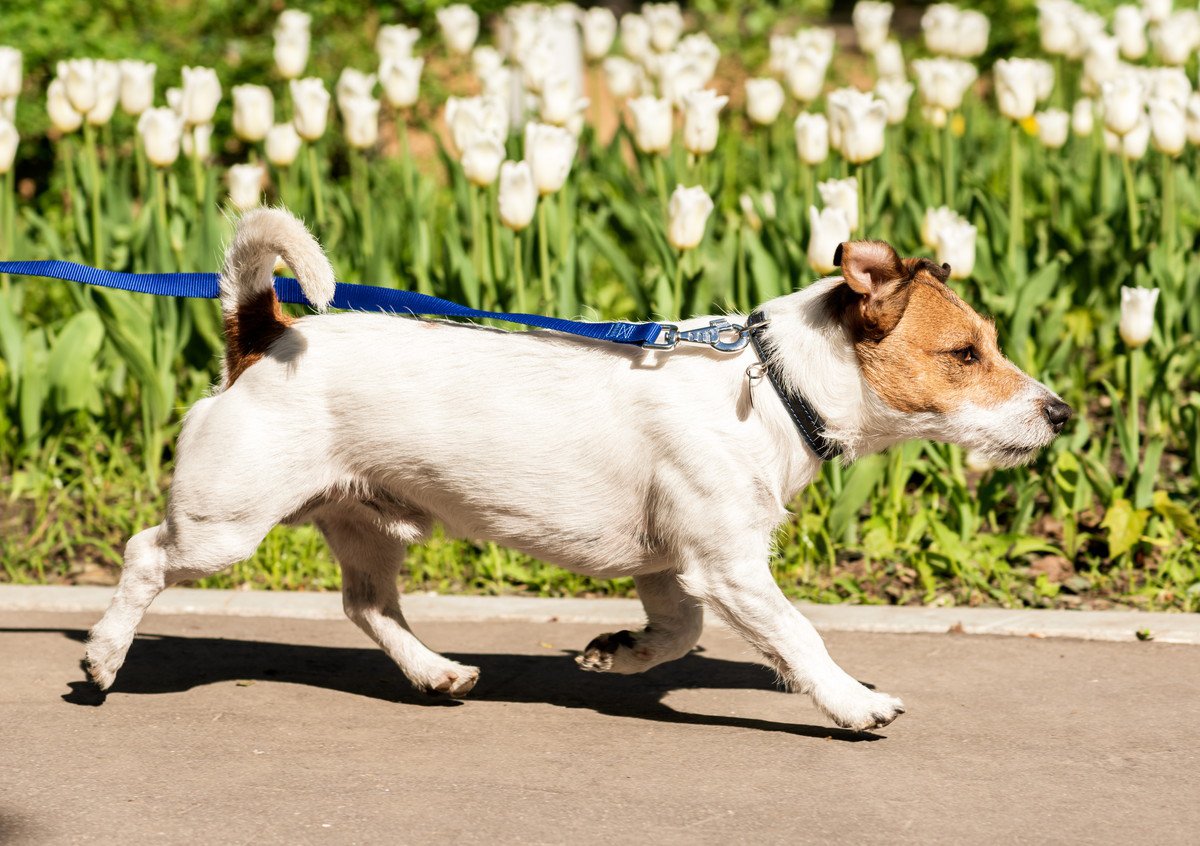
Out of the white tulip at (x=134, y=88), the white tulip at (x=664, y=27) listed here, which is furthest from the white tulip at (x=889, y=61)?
the white tulip at (x=134, y=88)

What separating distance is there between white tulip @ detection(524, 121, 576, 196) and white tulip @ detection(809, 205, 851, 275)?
1.10 m

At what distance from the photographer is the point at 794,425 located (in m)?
4.17

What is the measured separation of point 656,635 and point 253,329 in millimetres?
1395

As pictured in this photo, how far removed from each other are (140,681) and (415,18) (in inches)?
265

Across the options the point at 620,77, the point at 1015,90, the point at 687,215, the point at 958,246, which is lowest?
the point at 958,246

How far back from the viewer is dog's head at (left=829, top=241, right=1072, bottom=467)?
13.5 ft

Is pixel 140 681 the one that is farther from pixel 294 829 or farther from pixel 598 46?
pixel 598 46

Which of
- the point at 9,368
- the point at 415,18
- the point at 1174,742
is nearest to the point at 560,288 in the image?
the point at 9,368

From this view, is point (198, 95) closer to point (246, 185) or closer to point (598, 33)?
point (246, 185)

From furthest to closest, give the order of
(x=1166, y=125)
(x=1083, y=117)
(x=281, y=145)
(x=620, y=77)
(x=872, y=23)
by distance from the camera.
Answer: (x=872, y=23), (x=620, y=77), (x=1083, y=117), (x=281, y=145), (x=1166, y=125)

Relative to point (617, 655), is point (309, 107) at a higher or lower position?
higher

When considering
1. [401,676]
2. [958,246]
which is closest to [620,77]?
[958,246]

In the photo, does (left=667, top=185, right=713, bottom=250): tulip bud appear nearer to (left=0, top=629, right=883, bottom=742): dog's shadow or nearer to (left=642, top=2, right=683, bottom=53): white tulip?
(left=0, top=629, right=883, bottom=742): dog's shadow

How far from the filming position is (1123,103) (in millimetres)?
6594
